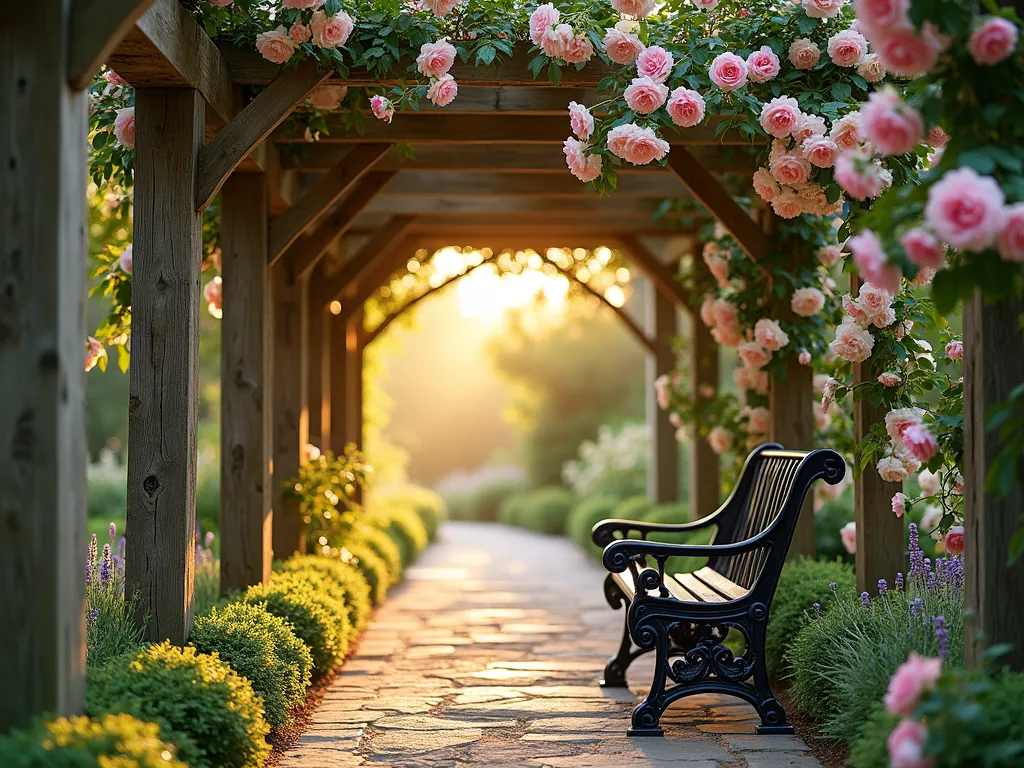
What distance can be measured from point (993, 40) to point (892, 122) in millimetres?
278

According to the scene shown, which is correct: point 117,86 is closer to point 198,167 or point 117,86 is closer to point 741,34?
point 198,167

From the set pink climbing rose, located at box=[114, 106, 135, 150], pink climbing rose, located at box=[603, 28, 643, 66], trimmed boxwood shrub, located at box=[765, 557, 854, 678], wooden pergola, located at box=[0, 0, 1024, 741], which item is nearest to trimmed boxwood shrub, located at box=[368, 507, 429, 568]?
wooden pergola, located at box=[0, 0, 1024, 741]

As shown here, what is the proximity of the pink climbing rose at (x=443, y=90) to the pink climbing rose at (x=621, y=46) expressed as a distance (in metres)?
0.62

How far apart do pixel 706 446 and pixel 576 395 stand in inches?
349

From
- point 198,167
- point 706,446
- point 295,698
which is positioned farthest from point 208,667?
point 706,446

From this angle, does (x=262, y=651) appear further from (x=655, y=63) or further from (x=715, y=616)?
(x=655, y=63)

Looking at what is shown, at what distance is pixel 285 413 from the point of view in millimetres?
6598

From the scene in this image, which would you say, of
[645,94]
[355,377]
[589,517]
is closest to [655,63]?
[645,94]

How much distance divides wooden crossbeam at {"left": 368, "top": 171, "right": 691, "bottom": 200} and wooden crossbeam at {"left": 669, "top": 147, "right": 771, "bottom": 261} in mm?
1728

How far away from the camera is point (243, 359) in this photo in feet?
16.9

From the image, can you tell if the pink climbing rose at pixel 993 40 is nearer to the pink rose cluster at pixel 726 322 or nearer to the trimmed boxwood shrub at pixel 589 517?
the pink rose cluster at pixel 726 322

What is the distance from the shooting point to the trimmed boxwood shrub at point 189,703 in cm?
295

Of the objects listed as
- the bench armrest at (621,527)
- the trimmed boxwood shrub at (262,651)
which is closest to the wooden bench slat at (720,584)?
the bench armrest at (621,527)

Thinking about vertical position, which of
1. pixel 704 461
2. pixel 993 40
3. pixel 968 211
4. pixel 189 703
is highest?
pixel 993 40
